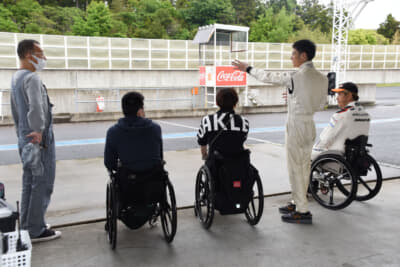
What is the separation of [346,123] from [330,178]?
739 mm

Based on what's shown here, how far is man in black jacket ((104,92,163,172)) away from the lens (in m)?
3.38

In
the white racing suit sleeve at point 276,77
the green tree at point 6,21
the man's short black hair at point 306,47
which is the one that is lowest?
the white racing suit sleeve at point 276,77

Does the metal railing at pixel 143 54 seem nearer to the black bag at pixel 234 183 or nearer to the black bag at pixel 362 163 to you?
the black bag at pixel 362 163

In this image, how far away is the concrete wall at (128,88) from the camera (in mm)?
22297

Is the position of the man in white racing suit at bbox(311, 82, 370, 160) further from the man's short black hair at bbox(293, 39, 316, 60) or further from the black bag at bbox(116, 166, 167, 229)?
the black bag at bbox(116, 166, 167, 229)

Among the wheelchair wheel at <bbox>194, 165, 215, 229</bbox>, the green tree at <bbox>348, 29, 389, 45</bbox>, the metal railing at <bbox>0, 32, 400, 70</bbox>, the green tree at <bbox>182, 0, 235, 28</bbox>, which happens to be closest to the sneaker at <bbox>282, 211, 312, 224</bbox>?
the wheelchair wheel at <bbox>194, 165, 215, 229</bbox>

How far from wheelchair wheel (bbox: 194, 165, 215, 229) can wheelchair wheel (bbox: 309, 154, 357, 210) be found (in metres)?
1.57

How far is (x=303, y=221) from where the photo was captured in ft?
13.6

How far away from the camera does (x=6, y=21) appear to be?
39.9 metres

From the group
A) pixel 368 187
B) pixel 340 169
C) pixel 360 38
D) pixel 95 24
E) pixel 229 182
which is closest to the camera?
pixel 229 182

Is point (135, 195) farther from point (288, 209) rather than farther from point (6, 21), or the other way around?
point (6, 21)

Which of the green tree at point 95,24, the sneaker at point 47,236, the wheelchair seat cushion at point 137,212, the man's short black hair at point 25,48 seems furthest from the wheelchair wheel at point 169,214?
the green tree at point 95,24

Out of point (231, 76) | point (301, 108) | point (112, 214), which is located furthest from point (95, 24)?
point (112, 214)

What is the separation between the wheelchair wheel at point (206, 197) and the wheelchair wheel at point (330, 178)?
157 centimetres
